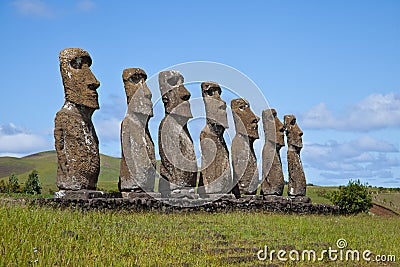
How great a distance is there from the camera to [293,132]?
28.3 metres

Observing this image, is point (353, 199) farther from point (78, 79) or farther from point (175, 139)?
point (78, 79)

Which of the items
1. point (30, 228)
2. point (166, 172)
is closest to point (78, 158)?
point (166, 172)

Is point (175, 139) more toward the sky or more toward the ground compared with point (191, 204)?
more toward the sky

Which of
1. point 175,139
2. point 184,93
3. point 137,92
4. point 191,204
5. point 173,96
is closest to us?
point 137,92

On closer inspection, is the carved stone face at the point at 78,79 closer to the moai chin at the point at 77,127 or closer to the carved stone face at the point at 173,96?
the moai chin at the point at 77,127

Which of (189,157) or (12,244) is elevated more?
(189,157)

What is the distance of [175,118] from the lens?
19750mm

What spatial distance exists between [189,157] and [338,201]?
13.2 meters

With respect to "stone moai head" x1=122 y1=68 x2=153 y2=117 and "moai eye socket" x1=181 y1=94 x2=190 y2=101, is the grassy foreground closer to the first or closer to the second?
"stone moai head" x1=122 y1=68 x2=153 y2=117

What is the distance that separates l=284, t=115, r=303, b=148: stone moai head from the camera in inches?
1107

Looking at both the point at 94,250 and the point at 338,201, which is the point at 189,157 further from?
the point at 338,201

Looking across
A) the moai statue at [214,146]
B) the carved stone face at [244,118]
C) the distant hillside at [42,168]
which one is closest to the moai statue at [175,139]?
the moai statue at [214,146]

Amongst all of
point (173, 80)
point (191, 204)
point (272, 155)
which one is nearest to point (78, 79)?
point (173, 80)

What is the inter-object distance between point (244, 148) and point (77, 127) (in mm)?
9716
